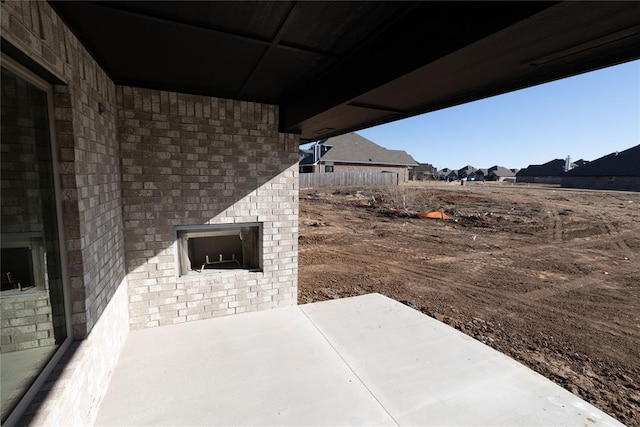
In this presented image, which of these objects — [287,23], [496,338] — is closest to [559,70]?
[287,23]

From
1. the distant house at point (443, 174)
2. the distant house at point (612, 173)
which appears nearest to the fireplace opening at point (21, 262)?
the distant house at point (612, 173)

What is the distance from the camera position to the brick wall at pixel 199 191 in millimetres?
3598

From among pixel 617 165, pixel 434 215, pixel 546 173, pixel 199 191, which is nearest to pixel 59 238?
pixel 199 191

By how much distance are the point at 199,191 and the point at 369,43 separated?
2.70 meters

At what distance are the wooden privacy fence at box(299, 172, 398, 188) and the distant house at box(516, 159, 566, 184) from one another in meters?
31.4

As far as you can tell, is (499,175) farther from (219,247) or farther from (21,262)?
(21,262)

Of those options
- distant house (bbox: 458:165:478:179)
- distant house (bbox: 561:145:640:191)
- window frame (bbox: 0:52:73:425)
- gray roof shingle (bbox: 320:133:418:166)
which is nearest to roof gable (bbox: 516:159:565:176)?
distant house (bbox: 561:145:640:191)

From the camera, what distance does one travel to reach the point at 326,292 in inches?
242

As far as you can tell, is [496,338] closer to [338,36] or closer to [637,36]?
[637,36]

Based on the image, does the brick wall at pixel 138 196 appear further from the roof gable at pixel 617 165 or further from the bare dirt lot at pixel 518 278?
the roof gable at pixel 617 165

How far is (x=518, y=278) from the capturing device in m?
7.48

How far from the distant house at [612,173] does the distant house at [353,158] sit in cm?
2311

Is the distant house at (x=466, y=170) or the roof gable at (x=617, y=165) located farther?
the distant house at (x=466, y=170)

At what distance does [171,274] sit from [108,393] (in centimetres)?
144
